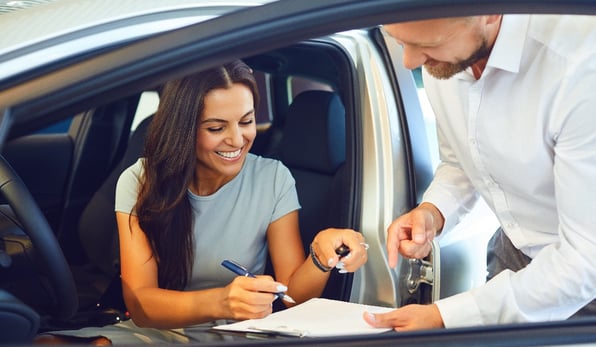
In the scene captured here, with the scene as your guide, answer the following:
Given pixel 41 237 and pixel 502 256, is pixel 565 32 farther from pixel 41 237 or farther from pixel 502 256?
pixel 41 237

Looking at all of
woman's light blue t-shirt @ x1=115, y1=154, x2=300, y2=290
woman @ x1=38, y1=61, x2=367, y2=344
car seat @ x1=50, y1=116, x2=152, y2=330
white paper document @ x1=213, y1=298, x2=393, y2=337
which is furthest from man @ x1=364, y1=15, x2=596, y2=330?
car seat @ x1=50, y1=116, x2=152, y2=330

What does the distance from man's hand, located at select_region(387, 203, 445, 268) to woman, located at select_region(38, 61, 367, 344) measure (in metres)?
0.15

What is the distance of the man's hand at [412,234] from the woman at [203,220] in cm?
15

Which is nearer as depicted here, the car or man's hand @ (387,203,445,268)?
the car

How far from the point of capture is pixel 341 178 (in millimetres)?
2504

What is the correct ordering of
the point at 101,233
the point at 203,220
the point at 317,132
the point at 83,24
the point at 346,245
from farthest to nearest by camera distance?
the point at 101,233
the point at 317,132
the point at 203,220
the point at 346,245
the point at 83,24

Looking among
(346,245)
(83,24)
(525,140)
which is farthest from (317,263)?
(83,24)

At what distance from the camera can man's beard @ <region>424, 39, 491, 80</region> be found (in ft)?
5.39

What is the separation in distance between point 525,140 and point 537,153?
1.3 inches

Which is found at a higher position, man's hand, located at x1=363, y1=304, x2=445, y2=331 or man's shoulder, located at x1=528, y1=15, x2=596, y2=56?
man's shoulder, located at x1=528, y1=15, x2=596, y2=56

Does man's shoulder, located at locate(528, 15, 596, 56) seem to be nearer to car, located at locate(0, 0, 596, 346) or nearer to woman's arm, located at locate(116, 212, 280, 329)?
car, located at locate(0, 0, 596, 346)

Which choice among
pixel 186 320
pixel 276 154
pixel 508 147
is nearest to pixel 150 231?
pixel 186 320

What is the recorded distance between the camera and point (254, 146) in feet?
10.1

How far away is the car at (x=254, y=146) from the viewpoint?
A: 4.00 ft
